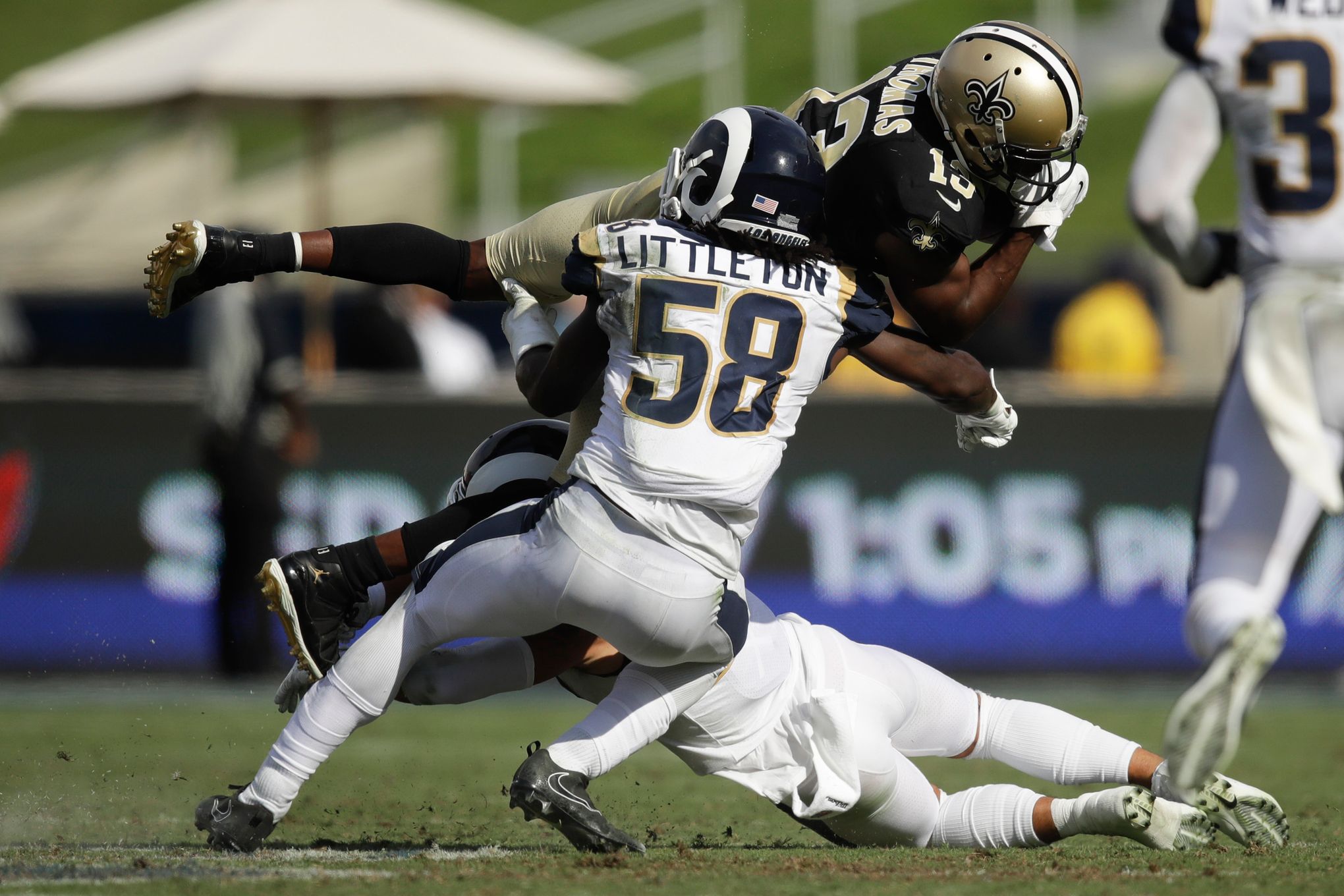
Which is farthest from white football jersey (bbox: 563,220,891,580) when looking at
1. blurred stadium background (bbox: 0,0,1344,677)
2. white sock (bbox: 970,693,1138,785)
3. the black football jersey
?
blurred stadium background (bbox: 0,0,1344,677)

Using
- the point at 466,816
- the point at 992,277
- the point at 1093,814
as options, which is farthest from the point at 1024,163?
the point at 466,816

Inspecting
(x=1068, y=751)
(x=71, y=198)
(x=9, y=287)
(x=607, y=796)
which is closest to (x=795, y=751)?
(x=1068, y=751)

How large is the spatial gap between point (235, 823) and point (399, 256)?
64.8 inches

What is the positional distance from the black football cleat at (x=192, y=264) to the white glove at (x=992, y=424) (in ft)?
6.87

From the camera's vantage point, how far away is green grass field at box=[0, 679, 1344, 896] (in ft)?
13.9

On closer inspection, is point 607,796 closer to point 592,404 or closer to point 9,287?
point 592,404

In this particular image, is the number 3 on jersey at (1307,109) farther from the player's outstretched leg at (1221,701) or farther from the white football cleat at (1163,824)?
the white football cleat at (1163,824)

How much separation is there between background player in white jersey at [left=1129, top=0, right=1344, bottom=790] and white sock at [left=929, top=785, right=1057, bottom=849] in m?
1.03

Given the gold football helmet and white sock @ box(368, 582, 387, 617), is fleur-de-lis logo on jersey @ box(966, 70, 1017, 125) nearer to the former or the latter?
the gold football helmet

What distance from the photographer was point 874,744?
471 cm

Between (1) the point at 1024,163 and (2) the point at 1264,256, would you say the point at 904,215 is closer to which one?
(1) the point at 1024,163

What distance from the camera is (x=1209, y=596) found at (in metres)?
3.96

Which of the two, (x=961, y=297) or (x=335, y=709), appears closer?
(x=335, y=709)

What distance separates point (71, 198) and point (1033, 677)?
12.0 metres
